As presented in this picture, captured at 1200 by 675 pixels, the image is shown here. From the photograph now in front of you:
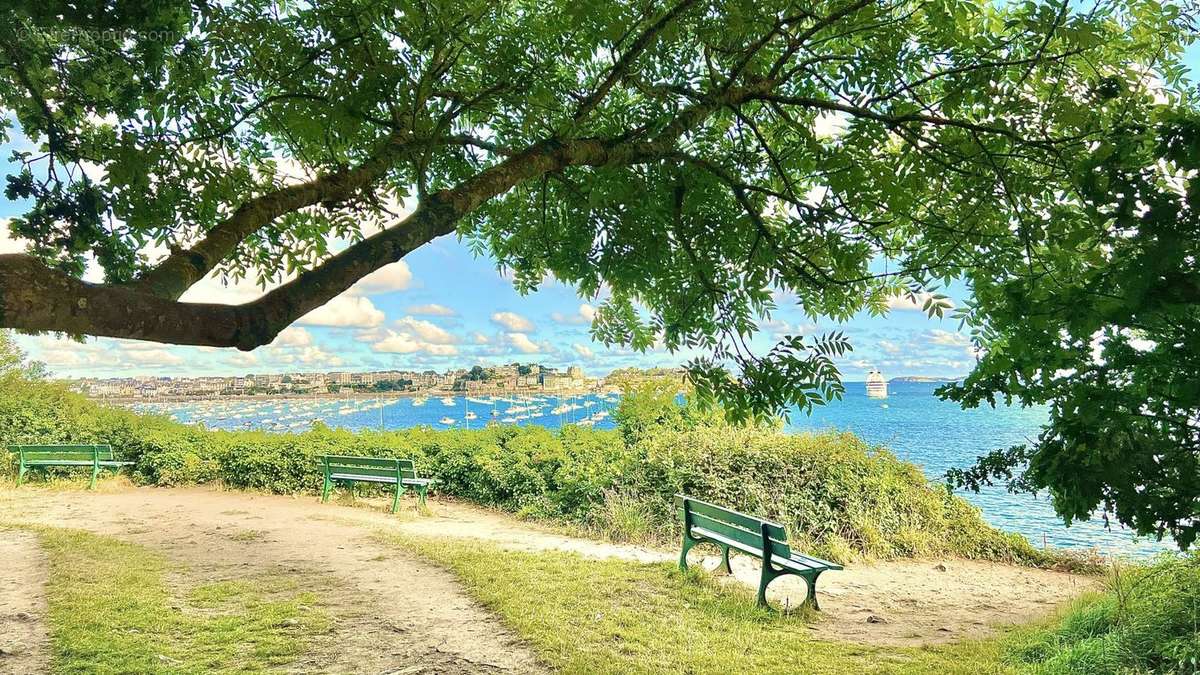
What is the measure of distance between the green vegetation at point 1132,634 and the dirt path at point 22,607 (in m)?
5.81

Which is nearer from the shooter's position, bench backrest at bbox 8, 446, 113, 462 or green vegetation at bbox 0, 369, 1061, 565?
green vegetation at bbox 0, 369, 1061, 565

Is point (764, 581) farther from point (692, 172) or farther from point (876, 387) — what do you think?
point (876, 387)

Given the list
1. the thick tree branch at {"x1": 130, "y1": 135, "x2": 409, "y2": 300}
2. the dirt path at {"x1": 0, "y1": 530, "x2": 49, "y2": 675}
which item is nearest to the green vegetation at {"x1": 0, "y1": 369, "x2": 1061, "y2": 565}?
the dirt path at {"x1": 0, "y1": 530, "x2": 49, "y2": 675}

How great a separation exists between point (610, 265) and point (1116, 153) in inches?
127

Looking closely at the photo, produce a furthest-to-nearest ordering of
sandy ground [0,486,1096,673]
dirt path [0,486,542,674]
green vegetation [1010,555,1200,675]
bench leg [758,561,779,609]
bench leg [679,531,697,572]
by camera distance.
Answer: bench leg [679,531,697,572] → bench leg [758,561,779,609] → sandy ground [0,486,1096,673] → dirt path [0,486,542,674] → green vegetation [1010,555,1200,675]

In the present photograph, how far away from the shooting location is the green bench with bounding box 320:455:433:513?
10.3 metres

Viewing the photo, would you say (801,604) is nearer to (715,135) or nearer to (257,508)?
(715,135)

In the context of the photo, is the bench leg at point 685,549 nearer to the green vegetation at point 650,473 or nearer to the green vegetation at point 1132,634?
the green vegetation at point 650,473

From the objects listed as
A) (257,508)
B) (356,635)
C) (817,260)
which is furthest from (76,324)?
(257,508)

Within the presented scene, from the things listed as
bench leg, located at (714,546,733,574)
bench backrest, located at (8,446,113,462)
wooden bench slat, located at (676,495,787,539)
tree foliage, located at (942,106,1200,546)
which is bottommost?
bench leg, located at (714,546,733,574)

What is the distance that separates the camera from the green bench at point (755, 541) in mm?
5805

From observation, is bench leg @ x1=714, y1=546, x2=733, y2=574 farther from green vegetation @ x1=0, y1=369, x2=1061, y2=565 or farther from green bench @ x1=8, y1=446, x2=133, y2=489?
green bench @ x1=8, y1=446, x2=133, y2=489

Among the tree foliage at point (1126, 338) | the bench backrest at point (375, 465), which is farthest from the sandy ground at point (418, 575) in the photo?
the tree foliage at point (1126, 338)

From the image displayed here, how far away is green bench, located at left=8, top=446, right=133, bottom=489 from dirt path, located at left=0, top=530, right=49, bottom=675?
14.5 ft
